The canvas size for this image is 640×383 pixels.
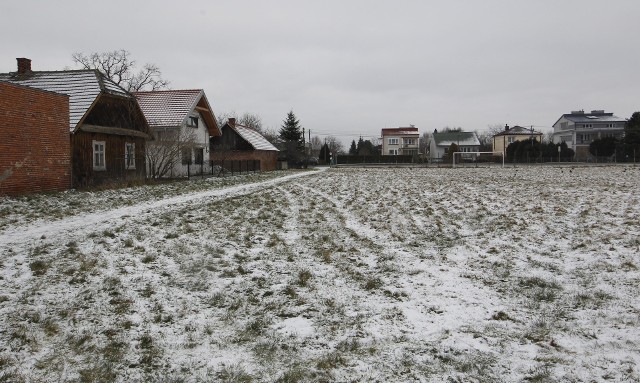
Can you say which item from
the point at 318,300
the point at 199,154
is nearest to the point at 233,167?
the point at 199,154

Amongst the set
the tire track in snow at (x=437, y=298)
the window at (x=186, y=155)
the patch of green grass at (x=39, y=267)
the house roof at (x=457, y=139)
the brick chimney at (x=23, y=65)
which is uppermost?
the house roof at (x=457, y=139)

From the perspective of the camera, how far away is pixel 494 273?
→ 603 cm

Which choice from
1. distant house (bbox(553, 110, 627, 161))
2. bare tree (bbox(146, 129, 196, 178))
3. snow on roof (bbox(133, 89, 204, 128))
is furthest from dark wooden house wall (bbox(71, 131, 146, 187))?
distant house (bbox(553, 110, 627, 161))

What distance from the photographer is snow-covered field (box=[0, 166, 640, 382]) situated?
3648mm

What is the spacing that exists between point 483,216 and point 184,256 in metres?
6.88

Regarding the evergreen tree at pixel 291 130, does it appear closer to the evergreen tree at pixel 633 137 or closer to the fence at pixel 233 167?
the fence at pixel 233 167

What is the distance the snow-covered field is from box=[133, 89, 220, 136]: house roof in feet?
61.9

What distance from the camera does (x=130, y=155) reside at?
2200 centimetres

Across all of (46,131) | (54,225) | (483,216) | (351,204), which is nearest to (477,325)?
(483,216)

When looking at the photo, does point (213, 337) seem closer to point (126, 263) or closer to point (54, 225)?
point (126, 263)

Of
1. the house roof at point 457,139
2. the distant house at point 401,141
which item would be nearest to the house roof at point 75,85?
the house roof at point 457,139

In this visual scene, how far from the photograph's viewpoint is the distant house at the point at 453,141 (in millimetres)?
89500

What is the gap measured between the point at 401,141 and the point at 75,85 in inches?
3154

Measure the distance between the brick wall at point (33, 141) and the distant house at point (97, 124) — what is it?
46.1 inches
